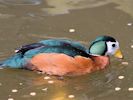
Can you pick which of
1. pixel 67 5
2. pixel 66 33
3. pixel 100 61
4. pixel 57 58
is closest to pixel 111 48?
pixel 100 61

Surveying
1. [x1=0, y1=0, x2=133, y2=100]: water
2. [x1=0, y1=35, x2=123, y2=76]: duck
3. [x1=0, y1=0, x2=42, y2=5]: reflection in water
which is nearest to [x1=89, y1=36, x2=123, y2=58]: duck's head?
[x1=0, y1=35, x2=123, y2=76]: duck

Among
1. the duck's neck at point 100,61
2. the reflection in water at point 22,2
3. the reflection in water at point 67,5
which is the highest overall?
the reflection in water at point 22,2

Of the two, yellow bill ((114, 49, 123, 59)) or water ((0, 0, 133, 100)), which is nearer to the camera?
water ((0, 0, 133, 100))

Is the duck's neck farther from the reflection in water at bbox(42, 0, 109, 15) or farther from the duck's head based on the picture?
the reflection in water at bbox(42, 0, 109, 15)

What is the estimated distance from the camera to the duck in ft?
24.9

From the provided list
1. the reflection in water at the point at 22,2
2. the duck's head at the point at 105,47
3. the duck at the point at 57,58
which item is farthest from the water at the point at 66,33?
the duck's head at the point at 105,47

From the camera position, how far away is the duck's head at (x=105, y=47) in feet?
25.6

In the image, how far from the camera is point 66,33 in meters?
8.98

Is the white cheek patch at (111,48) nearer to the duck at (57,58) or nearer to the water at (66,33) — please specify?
the duck at (57,58)

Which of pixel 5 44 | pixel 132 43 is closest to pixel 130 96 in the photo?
pixel 132 43

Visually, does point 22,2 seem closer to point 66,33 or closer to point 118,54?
point 66,33

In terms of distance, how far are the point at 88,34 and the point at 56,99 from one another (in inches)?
87.8

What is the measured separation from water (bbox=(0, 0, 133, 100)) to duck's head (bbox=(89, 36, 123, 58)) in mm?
224

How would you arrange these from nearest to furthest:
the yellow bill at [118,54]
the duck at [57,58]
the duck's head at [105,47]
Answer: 1. the duck at [57,58]
2. the duck's head at [105,47]
3. the yellow bill at [118,54]
